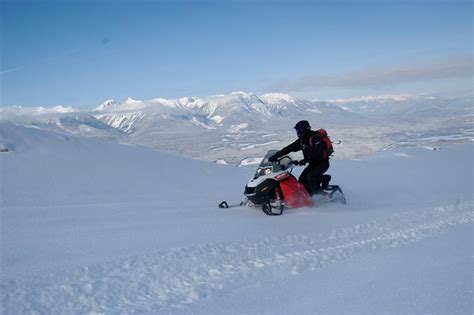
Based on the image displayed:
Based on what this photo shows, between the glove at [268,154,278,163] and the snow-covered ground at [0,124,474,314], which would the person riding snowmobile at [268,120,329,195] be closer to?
the glove at [268,154,278,163]

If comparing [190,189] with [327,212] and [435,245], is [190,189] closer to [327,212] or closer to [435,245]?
[327,212]

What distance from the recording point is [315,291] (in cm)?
345

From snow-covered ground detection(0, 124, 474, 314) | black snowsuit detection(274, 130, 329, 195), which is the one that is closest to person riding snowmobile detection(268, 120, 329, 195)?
black snowsuit detection(274, 130, 329, 195)

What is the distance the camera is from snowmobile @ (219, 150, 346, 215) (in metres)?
6.83

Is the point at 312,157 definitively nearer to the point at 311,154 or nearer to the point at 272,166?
the point at 311,154

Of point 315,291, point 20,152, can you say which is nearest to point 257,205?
point 315,291

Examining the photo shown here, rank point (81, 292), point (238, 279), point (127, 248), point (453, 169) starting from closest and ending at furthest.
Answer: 1. point (81, 292)
2. point (238, 279)
3. point (127, 248)
4. point (453, 169)

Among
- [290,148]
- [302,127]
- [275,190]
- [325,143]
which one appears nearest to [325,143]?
[325,143]

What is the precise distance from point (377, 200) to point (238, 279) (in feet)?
19.7

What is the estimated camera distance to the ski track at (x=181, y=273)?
10.3 ft

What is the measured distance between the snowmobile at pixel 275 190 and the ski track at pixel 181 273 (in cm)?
144

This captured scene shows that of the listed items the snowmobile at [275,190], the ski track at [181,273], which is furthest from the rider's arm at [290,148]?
the ski track at [181,273]

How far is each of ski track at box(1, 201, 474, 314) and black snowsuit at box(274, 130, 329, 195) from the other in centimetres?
197

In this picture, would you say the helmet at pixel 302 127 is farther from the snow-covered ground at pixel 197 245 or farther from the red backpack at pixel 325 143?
the snow-covered ground at pixel 197 245
